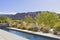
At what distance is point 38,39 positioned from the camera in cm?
1238

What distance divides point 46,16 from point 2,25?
1107 centimetres

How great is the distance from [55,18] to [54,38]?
10.3 m

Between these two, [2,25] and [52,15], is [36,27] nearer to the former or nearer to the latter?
[52,15]

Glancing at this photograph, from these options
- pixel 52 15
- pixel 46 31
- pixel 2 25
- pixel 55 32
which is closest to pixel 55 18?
Answer: pixel 52 15

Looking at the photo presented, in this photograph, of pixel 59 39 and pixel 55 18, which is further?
pixel 55 18

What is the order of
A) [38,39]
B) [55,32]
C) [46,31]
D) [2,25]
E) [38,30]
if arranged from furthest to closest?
[2,25] → [38,30] → [46,31] → [55,32] → [38,39]

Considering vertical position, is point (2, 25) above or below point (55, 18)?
below

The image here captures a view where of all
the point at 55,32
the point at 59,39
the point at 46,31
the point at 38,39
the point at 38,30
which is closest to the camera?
the point at 59,39

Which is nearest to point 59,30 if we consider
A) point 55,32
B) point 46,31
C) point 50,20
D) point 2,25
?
point 55,32

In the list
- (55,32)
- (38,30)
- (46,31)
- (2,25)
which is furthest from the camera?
(2,25)

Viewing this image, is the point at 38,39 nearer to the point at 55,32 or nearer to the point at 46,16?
the point at 55,32

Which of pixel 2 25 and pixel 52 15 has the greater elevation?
pixel 52 15

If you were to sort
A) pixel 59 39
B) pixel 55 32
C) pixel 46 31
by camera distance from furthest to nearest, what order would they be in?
1. pixel 46 31
2. pixel 55 32
3. pixel 59 39

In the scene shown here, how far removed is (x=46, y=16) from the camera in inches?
856
